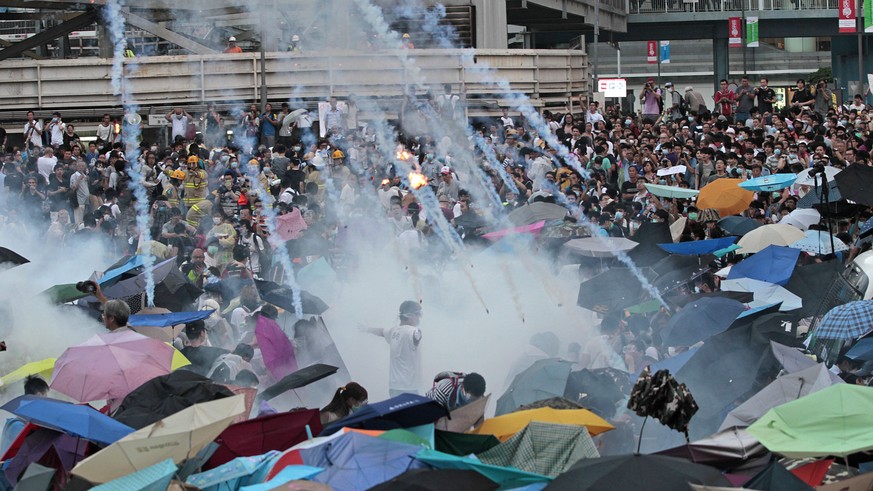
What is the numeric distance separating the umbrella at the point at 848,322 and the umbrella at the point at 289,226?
23.3 ft

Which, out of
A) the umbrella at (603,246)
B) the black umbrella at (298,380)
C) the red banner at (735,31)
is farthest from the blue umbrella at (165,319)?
the red banner at (735,31)

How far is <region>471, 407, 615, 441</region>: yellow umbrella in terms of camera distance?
7379mm

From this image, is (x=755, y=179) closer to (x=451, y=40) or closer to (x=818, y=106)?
(x=818, y=106)

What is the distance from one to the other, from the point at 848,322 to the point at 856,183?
3.46 metres

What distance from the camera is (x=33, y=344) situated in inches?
464

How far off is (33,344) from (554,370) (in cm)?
518

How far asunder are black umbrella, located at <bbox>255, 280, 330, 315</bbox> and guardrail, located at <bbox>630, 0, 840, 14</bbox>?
27.6m

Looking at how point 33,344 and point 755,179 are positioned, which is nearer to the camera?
point 33,344

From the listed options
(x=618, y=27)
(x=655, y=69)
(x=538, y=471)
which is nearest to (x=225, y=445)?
(x=538, y=471)

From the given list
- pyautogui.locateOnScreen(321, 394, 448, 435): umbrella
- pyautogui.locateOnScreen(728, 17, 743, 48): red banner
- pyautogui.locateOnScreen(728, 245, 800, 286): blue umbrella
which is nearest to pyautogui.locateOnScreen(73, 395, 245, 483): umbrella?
pyautogui.locateOnScreen(321, 394, 448, 435): umbrella

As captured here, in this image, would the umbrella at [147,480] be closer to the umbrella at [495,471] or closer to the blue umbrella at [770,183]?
the umbrella at [495,471]

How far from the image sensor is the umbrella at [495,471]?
20.8ft

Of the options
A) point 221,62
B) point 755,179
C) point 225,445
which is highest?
point 221,62

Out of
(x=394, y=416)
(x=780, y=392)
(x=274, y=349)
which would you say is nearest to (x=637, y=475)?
(x=394, y=416)
